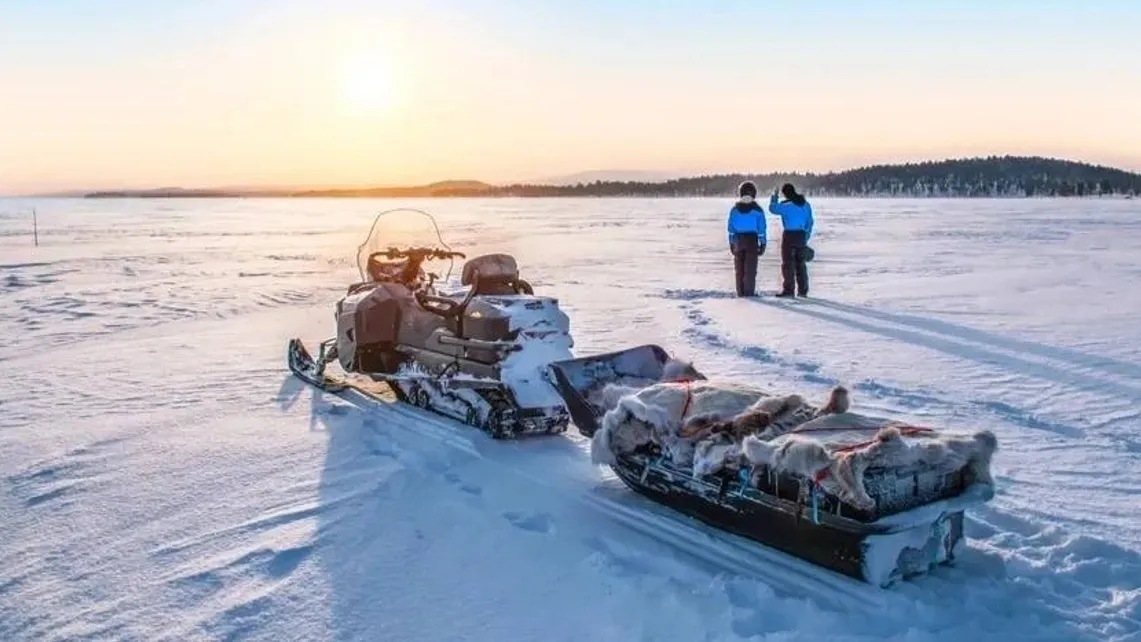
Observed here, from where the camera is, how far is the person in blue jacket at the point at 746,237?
11.5m

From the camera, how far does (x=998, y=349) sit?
7.69 meters

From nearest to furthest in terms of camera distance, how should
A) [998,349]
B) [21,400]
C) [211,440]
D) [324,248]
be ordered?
[211,440] → [21,400] → [998,349] → [324,248]

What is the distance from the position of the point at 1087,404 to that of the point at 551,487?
3574mm

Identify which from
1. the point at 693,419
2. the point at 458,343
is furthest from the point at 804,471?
the point at 458,343

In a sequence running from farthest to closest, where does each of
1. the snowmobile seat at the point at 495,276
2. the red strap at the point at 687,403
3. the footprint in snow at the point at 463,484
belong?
1. the snowmobile seat at the point at 495,276
2. the footprint in snow at the point at 463,484
3. the red strap at the point at 687,403

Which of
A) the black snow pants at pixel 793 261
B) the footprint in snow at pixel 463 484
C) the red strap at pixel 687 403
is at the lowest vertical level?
the footprint in snow at pixel 463 484

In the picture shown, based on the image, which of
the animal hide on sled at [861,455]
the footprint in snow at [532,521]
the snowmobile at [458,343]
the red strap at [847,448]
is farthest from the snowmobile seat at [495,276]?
the red strap at [847,448]

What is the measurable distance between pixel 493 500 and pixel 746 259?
7838mm

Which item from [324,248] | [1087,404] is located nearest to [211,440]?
[1087,404]

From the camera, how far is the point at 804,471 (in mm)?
3385

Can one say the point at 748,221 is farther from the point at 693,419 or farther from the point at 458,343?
the point at 693,419

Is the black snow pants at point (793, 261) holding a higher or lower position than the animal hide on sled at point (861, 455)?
higher

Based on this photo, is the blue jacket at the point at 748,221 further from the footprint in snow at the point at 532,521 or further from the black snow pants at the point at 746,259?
the footprint in snow at the point at 532,521

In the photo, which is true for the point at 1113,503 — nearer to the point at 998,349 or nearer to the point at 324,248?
the point at 998,349
